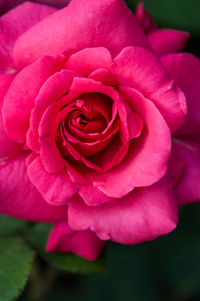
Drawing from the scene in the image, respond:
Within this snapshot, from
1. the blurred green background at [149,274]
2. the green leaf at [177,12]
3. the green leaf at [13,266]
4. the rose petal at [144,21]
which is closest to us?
the green leaf at [13,266]

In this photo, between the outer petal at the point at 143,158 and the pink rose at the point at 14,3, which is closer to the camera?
the outer petal at the point at 143,158

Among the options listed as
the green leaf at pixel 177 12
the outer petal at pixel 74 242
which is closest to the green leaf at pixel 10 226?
the outer petal at pixel 74 242

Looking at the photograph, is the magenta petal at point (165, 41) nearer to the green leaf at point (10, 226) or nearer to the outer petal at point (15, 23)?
the outer petal at point (15, 23)

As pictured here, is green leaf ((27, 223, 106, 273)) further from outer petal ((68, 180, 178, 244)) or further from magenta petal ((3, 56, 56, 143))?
magenta petal ((3, 56, 56, 143))

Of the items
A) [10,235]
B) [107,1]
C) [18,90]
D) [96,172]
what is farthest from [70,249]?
[107,1]

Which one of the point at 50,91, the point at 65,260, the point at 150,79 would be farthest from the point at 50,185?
the point at 65,260

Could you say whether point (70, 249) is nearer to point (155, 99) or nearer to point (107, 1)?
point (155, 99)

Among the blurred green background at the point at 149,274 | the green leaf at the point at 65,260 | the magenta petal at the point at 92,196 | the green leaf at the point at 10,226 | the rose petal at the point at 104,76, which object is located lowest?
Result: the blurred green background at the point at 149,274

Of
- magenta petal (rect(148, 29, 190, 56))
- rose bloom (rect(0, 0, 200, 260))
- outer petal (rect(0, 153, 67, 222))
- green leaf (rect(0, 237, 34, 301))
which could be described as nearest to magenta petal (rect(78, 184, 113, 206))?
rose bloom (rect(0, 0, 200, 260))
